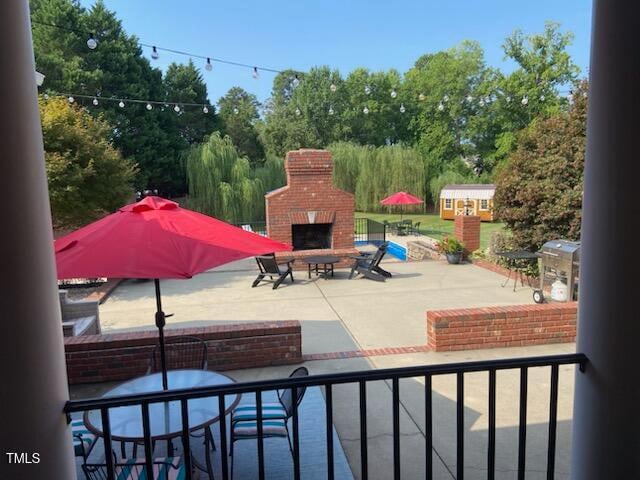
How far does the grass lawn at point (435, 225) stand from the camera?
798 inches

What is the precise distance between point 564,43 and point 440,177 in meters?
13.3

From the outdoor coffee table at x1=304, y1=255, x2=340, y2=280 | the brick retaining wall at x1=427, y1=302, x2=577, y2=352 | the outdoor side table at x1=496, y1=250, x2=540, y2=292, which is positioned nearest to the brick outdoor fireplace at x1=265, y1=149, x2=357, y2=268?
the outdoor coffee table at x1=304, y1=255, x2=340, y2=280

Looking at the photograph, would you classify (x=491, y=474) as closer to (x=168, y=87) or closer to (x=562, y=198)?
(x=562, y=198)

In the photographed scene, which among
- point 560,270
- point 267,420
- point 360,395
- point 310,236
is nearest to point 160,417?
point 267,420

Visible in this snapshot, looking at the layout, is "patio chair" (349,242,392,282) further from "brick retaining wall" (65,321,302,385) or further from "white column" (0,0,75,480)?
"white column" (0,0,75,480)

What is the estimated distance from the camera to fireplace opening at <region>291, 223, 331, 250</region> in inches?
533

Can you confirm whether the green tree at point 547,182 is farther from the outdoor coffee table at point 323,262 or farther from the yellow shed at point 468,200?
the yellow shed at point 468,200

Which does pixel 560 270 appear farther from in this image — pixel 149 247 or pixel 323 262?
pixel 149 247

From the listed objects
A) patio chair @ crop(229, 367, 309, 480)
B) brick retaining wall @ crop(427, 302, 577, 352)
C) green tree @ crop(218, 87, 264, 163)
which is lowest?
brick retaining wall @ crop(427, 302, 577, 352)

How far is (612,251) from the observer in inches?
65.7

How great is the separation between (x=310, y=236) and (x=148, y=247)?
1085 centimetres

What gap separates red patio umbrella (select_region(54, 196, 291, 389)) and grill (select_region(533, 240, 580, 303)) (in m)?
6.08

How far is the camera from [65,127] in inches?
397

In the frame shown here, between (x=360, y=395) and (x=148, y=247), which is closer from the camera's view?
(x=360, y=395)
